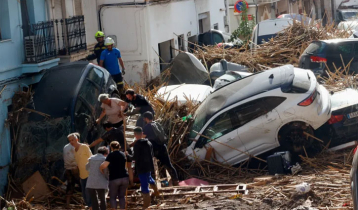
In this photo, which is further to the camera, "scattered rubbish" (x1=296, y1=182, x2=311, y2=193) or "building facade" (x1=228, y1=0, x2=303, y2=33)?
"building facade" (x1=228, y1=0, x2=303, y2=33)

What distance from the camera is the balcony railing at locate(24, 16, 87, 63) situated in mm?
14734

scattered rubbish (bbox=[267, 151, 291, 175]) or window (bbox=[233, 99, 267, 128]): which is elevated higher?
window (bbox=[233, 99, 267, 128])

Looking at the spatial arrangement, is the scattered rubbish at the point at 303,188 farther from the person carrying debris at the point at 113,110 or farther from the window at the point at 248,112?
the person carrying debris at the point at 113,110

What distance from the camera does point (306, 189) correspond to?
10.3m

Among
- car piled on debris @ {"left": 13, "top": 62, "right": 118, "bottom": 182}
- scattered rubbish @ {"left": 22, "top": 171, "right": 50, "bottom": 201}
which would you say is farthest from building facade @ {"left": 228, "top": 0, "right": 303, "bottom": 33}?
scattered rubbish @ {"left": 22, "top": 171, "right": 50, "bottom": 201}

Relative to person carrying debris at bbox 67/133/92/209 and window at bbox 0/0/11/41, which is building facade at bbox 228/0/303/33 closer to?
window at bbox 0/0/11/41

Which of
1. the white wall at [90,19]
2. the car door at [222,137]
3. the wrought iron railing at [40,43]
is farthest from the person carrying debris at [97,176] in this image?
the white wall at [90,19]

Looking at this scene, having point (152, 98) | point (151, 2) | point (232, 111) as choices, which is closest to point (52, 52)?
point (152, 98)

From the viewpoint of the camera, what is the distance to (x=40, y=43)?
15.1 metres

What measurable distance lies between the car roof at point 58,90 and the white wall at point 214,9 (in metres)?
14.8

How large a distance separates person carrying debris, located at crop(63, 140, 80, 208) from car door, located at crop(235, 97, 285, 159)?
3.52 m

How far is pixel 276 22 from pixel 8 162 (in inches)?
579

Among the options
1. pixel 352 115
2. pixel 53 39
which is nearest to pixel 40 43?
pixel 53 39

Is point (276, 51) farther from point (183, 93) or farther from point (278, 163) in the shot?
point (278, 163)
